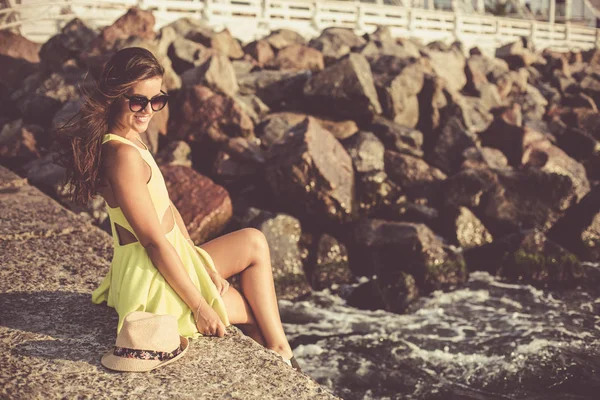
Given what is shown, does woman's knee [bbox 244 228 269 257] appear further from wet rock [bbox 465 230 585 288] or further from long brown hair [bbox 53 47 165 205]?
wet rock [bbox 465 230 585 288]

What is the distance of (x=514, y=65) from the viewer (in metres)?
23.9

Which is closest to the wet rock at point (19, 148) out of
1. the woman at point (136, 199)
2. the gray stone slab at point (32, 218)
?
the gray stone slab at point (32, 218)

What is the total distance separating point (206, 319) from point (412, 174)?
7904 millimetres

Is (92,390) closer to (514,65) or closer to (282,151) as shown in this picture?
(282,151)

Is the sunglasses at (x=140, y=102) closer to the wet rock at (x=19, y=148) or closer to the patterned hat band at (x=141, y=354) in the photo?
the patterned hat band at (x=141, y=354)

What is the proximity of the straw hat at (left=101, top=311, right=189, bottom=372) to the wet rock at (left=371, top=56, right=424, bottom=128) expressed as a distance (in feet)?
32.4

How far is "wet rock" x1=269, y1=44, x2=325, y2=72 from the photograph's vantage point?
14.9 meters

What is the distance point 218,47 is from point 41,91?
15.6 ft

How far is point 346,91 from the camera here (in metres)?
11.3

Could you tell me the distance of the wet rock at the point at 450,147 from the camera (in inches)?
459

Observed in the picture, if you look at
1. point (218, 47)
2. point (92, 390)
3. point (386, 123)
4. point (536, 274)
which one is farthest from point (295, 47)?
point (92, 390)

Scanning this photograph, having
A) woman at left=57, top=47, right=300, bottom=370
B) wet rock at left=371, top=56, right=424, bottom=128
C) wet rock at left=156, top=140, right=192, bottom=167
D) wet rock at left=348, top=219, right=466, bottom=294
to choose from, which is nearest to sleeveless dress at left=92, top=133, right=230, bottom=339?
woman at left=57, top=47, right=300, bottom=370

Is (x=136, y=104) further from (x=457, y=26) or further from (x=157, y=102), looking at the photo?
(x=457, y=26)

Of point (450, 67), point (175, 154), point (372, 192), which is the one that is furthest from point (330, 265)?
point (450, 67)
